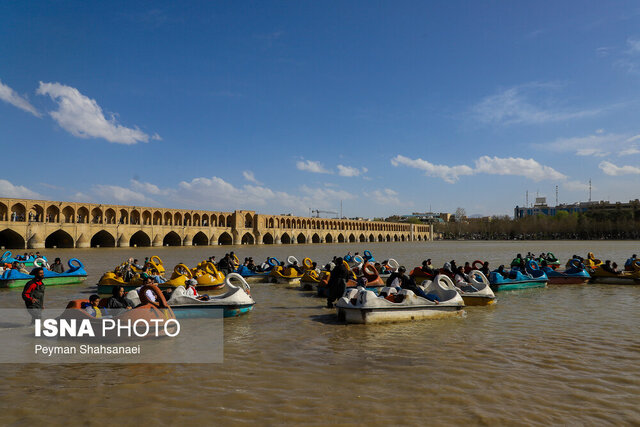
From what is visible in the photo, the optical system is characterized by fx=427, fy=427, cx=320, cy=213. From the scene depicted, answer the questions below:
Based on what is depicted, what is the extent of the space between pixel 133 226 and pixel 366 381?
55.1m

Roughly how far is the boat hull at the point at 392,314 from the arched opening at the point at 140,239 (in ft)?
178

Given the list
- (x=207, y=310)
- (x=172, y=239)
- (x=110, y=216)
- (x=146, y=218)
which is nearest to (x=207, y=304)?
(x=207, y=310)

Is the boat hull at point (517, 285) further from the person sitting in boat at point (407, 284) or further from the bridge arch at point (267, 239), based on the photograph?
the bridge arch at point (267, 239)

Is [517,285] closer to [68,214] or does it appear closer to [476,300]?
[476,300]

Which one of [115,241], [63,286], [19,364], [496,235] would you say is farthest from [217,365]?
[496,235]

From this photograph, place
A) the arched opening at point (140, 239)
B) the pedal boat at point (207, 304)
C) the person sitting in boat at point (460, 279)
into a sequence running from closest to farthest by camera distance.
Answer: the pedal boat at point (207, 304)
the person sitting in boat at point (460, 279)
the arched opening at point (140, 239)

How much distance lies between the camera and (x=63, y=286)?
16.2 m

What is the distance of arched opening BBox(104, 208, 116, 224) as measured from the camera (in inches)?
2164

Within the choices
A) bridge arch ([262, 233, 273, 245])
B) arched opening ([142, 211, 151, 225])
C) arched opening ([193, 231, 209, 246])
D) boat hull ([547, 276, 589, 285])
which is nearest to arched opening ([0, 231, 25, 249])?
arched opening ([142, 211, 151, 225])

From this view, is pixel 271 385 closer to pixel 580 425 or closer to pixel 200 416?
pixel 200 416

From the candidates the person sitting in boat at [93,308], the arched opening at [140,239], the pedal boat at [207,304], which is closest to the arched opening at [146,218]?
the arched opening at [140,239]

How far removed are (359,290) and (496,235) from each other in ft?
422

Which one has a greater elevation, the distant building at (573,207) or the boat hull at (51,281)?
the distant building at (573,207)

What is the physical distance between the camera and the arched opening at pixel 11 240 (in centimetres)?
4453
